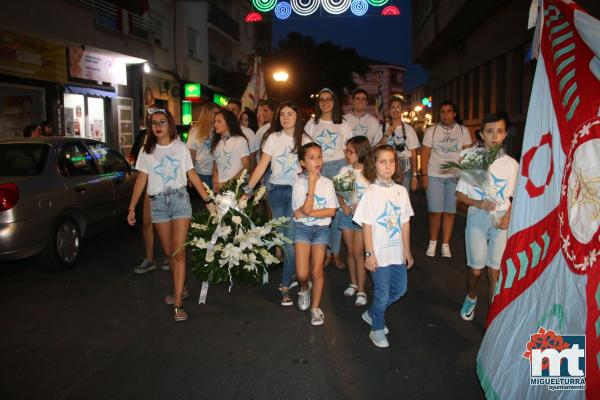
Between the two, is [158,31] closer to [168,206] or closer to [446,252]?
[446,252]

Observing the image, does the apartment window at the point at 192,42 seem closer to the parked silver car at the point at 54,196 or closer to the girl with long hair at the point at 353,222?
the parked silver car at the point at 54,196

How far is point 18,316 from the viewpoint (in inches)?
208

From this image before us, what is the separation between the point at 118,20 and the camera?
18.4 meters

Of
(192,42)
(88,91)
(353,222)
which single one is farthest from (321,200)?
(192,42)

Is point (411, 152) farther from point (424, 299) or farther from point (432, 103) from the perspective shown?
point (432, 103)

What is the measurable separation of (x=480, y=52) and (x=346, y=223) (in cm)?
1641

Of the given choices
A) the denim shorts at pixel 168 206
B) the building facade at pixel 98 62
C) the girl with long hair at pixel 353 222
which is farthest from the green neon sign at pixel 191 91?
the denim shorts at pixel 168 206

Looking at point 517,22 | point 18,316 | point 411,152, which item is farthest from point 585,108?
point 517,22

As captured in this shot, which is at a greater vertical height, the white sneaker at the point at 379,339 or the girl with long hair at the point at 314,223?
the girl with long hair at the point at 314,223

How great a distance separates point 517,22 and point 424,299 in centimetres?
1215

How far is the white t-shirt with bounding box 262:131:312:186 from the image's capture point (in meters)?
5.79

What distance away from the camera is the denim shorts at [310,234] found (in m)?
5.07

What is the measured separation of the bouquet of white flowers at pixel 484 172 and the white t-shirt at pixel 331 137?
1873mm

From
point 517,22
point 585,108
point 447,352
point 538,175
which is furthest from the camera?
point 517,22
